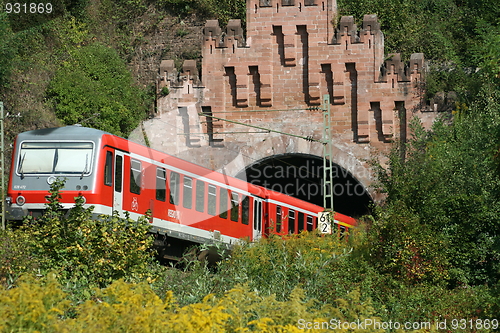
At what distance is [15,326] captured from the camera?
8.90m

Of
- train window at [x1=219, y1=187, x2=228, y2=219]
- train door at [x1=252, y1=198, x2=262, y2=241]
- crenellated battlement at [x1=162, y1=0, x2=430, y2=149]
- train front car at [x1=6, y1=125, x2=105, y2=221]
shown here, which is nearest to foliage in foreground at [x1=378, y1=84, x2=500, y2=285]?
train door at [x1=252, y1=198, x2=262, y2=241]

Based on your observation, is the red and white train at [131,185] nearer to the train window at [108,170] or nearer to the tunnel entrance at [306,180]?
the train window at [108,170]

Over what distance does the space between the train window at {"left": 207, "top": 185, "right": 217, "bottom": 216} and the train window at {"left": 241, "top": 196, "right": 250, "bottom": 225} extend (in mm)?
1918

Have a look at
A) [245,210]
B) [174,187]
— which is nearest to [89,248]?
[174,187]

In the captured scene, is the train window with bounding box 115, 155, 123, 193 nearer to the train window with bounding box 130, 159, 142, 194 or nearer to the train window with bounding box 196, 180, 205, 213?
the train window with bounding box 130, 159, 142, 194

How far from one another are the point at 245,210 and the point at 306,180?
48.6ft

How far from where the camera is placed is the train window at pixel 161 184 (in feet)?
69.8

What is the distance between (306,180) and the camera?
1597 inches

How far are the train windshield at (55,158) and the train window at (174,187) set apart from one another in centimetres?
354

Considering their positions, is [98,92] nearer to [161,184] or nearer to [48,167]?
[161,184]

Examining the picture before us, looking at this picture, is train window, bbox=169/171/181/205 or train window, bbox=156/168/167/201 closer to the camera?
train window, bbox=156/168/167/201

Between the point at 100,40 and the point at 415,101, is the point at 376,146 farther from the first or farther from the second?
the point at 100,40

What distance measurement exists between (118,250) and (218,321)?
4833 millimetres

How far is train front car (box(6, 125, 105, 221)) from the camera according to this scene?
18.8 metres
